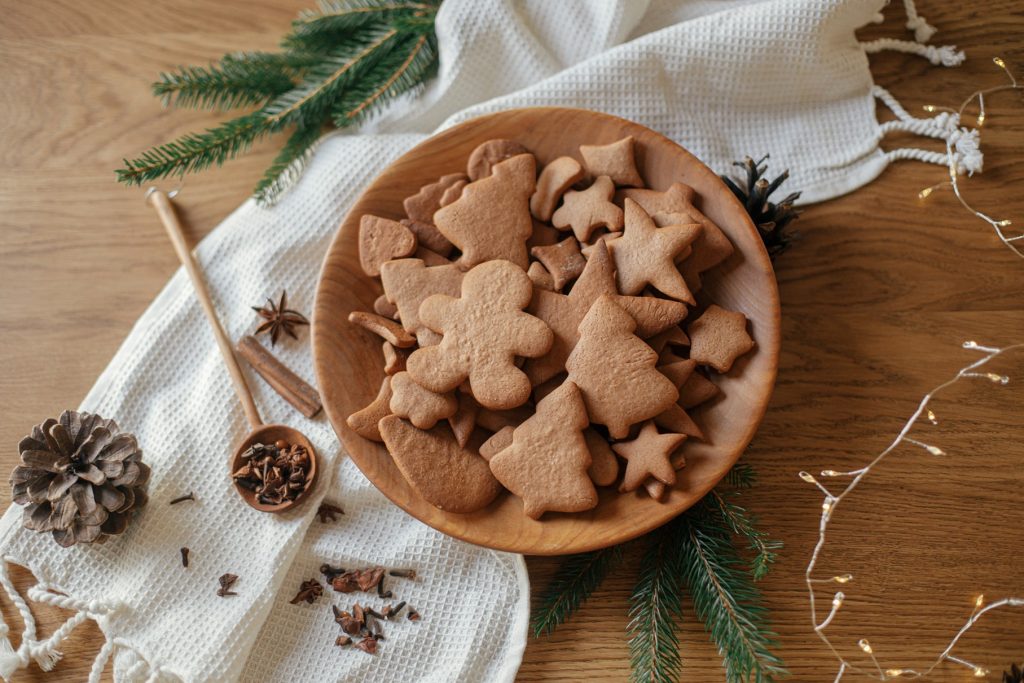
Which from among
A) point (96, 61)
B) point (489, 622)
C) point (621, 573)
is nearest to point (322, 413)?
point (489, 622)

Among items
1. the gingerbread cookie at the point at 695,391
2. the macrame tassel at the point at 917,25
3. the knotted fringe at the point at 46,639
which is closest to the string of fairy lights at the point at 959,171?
the macrame tassel at the point at 917,25

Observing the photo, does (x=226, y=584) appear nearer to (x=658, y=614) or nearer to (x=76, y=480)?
(x=76, y=480)

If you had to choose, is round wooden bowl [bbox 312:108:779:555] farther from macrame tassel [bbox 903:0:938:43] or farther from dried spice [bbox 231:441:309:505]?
macrame tassel [bbox 903:0:938:43]

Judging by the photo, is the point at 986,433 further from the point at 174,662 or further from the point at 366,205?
the point at 174,662

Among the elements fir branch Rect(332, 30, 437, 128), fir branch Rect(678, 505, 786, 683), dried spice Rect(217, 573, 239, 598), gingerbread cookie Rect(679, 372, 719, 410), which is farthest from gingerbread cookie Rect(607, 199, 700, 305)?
Result: dried spice Rect(217, 573, 239, 598)

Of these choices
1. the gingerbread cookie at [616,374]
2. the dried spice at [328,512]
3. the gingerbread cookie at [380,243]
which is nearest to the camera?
Answer: the gingerbread cookie at [616,374]

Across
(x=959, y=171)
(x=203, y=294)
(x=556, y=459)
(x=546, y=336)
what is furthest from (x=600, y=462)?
(x=959, y=171)

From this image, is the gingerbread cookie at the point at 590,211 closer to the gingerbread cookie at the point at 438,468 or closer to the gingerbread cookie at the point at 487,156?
the gingerbread cookie at the point at 487,156
